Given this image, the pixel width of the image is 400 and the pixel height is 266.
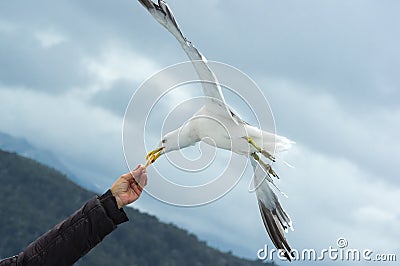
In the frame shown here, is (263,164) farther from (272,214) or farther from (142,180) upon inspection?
(142,180)

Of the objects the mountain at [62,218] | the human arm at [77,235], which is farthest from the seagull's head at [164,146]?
the mountain at [62,218]

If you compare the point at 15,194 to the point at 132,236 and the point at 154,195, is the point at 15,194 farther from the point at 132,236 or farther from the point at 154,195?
the point at 154,195

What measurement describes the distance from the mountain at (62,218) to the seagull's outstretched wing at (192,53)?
4206 centimetres

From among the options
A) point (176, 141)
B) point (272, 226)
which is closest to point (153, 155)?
point (176, 141)

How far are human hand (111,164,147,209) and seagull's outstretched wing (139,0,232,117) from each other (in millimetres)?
1901

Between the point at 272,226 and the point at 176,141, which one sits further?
the point at 272,226

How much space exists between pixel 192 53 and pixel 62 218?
167ft

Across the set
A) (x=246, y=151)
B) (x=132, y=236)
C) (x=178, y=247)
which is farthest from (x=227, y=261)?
(x=246, y=151)

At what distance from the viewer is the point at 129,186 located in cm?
319

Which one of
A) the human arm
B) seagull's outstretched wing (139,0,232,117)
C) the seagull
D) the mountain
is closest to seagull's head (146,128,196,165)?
the seagull

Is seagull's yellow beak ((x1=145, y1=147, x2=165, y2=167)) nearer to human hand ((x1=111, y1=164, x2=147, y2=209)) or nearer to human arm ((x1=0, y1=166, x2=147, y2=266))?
human hand ((x1=111, y1=164, x2=147, y2=209))

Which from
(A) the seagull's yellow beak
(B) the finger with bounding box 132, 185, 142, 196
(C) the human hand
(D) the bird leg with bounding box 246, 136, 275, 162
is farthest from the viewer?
(D) the bird leg with bounding box 246, 136, 275, 162

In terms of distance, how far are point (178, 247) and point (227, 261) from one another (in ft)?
14.5

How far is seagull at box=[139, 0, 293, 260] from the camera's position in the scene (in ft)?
16.8
